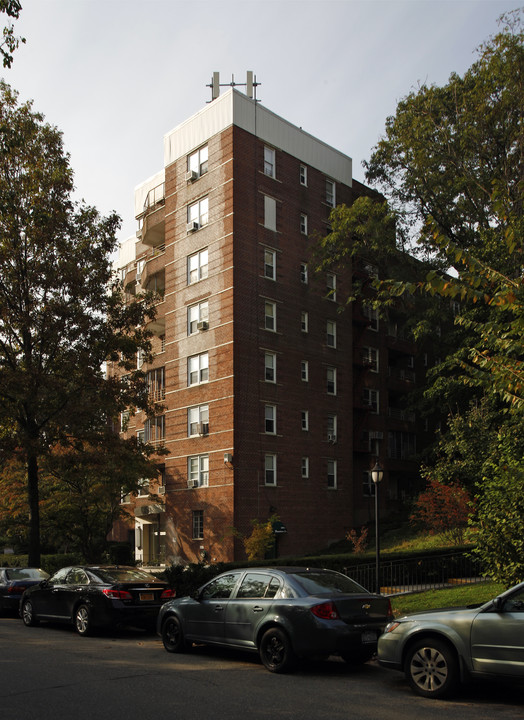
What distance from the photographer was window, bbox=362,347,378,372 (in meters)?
43.5

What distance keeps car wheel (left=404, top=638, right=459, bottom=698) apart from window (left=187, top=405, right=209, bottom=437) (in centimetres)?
2633

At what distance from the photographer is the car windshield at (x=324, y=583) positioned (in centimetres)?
1049

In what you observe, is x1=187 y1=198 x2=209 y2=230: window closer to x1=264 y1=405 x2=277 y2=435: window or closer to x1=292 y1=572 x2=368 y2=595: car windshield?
x1=264 y1=405 x2=277 y2=435: window

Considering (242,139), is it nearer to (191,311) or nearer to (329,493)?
(191,311)

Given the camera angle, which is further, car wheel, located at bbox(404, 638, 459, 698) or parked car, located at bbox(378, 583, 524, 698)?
car wheel, located at bbox(404, 638, 459, 698)

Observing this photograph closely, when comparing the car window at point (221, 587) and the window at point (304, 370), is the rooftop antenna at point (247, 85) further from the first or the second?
the car window at point (221, 587)

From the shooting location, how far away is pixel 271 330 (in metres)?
36.2

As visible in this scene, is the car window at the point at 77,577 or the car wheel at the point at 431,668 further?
the car window at the point at 77,577

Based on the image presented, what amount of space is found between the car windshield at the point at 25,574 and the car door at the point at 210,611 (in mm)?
8932

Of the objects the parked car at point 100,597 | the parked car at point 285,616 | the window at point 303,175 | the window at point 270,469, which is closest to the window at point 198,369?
the window at point 270,469

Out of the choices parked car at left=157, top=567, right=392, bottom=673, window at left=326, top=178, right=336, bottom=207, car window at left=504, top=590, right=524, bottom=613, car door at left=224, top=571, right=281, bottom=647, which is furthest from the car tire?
window at left=326, top=178, right=336, bottom=207

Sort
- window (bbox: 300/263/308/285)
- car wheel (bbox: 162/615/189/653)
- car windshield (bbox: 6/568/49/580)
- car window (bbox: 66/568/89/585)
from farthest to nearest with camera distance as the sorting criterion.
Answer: window (bbox: 300/263/308/285)
car windshield (bbox: 6/568/49/580)
car window (bbox: 66/568/89/585)
car wheel (bbox: 162/615/189/653)

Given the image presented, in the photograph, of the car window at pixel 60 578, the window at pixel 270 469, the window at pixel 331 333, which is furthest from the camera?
the window at pixel 331 333

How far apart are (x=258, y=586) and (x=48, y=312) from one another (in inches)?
554
